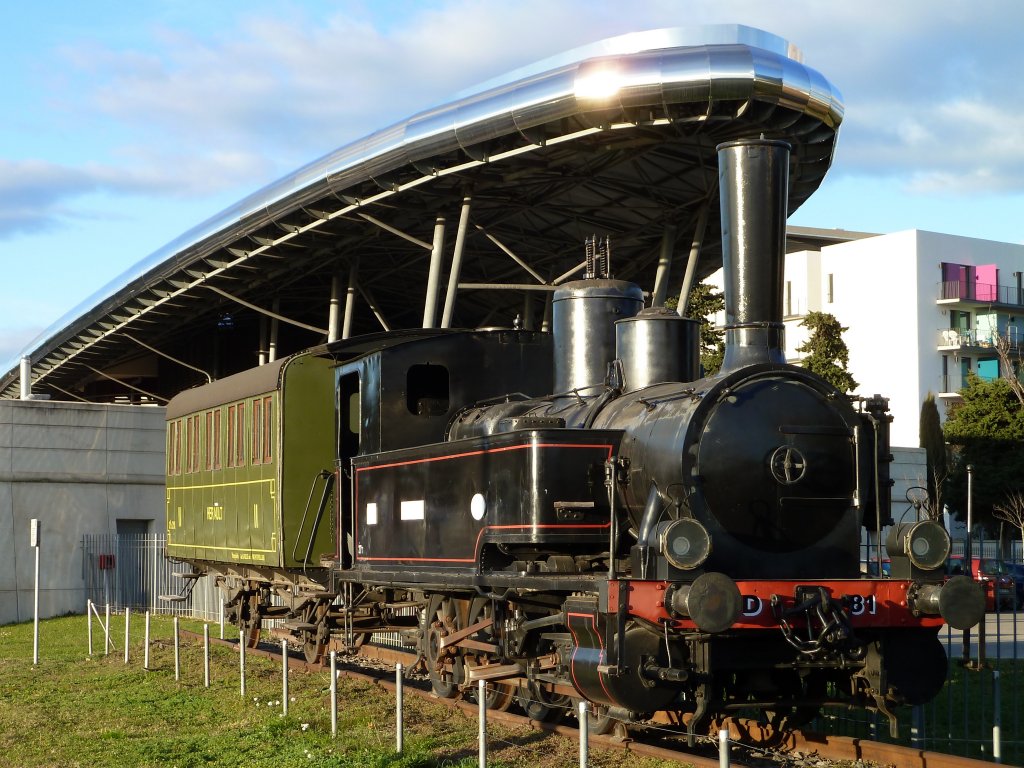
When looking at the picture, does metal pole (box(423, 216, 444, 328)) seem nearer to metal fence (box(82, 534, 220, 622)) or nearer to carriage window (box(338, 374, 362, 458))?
metal fence (box(82, 534, 220, 622))

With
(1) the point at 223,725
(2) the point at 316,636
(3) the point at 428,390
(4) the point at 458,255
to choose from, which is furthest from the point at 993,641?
(1) the point at 223,725

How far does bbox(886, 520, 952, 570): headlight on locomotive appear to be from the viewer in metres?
8.66

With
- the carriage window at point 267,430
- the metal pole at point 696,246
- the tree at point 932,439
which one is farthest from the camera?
the tree at point 932,439

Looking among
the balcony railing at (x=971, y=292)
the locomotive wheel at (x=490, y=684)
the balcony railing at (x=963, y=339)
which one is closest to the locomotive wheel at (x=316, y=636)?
the locomotive wheel at (x=490, y=684)

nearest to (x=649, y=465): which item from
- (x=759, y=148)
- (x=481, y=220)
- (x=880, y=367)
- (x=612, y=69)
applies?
(x=759, y=148)

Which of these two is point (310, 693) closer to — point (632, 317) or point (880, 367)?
point (632, 317)

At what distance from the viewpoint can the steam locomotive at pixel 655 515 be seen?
8180mm

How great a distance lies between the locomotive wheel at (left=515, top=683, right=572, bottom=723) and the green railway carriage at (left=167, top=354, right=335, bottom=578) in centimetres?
394

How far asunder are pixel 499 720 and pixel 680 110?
42.9ft

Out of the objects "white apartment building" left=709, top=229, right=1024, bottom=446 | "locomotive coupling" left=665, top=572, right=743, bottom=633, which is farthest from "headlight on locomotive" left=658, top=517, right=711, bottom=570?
"white apartment building" left=709, top=229, right=1024, bottom=446

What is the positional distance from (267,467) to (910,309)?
131ft

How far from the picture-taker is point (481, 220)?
28906 mm

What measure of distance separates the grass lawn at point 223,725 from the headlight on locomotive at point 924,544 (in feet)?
7.41

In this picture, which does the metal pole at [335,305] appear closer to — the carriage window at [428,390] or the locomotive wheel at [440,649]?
the carriage window at [428,390]
